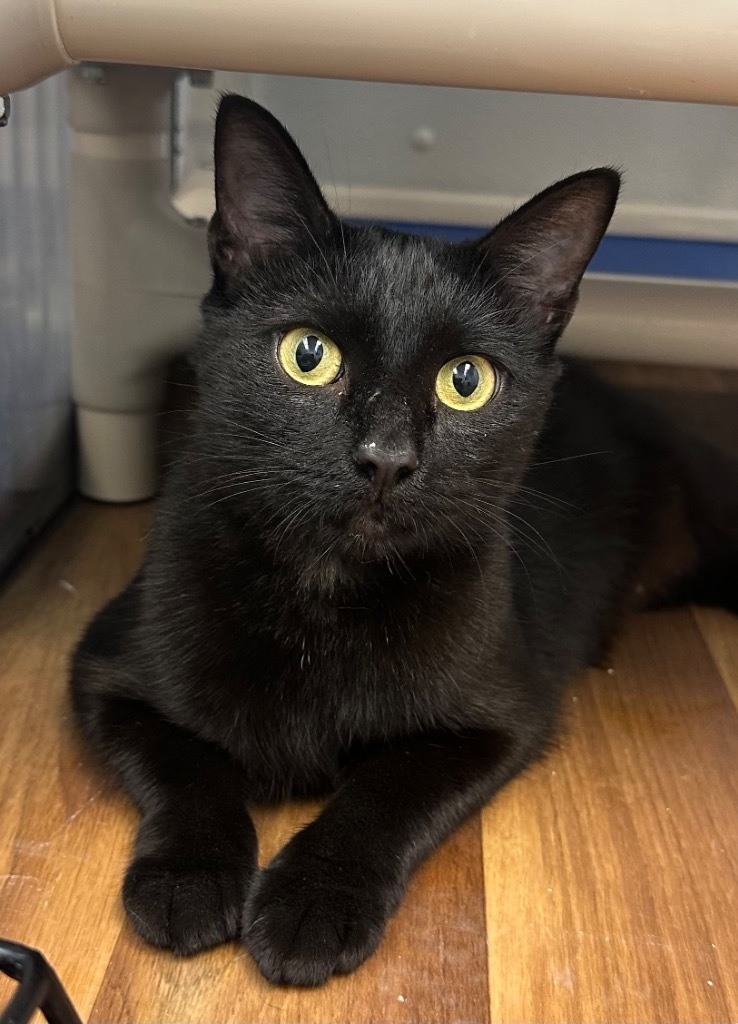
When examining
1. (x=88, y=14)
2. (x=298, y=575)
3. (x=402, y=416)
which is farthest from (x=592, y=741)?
(x=88, y=14)

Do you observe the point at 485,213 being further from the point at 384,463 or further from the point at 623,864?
the point at 623,864

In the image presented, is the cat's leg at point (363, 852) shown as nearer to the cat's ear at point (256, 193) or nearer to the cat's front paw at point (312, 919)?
the cat's front paw at point (312, 919)

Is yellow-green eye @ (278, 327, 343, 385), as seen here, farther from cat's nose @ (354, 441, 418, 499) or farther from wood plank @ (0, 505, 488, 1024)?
wood plank @ (0, 505, 488, 1024)

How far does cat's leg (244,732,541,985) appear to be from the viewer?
805 mm

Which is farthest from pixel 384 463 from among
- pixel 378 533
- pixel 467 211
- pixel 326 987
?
pixel 467 211

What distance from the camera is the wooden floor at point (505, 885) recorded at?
2.68 ft

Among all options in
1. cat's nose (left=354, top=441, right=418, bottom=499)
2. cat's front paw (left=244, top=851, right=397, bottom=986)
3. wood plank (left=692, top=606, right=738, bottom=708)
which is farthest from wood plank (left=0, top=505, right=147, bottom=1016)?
wood plank (left=692, top=606, right=738, bottom=708)

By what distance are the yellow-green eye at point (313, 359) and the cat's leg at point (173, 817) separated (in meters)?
0.39

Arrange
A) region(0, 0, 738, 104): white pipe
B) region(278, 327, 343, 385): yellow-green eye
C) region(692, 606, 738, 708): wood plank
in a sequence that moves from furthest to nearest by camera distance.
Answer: region(692, 606, 738, 708): wood plank < region(278, 327, 343, 385): yellow-green eye < region(0, 0, 738, 104): white pipe

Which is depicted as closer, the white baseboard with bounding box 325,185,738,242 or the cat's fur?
the cat's fur

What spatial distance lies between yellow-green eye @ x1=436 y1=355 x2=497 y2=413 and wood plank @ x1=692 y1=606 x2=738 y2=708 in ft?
2.17

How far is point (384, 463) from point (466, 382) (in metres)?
0.15

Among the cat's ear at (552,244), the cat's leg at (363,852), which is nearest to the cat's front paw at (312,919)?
the cat's leg at (363,852)

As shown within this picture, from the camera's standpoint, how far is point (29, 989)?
0.57 metres
